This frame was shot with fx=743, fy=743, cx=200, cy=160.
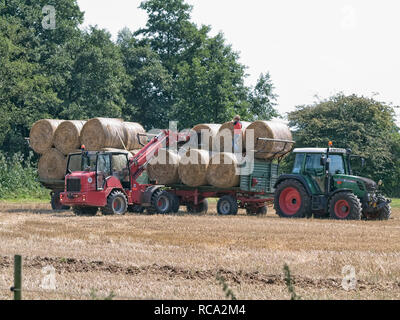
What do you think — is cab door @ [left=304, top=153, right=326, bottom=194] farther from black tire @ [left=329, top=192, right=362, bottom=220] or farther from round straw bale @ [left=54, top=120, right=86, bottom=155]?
round straw bale @ [left=54, top=120, right=86, bottom=155]

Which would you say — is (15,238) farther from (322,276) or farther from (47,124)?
(47,124)

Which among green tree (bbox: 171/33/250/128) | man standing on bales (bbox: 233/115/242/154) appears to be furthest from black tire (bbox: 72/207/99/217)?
green tree (bbox: 171/33/250/128)

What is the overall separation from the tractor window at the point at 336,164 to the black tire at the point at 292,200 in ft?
3.49

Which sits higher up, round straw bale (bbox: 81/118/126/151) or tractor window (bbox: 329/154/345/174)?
round straw bale (bbox: 81/118/126/151)

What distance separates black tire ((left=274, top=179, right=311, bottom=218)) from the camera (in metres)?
22.8

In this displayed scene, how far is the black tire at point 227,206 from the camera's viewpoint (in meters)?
24.7

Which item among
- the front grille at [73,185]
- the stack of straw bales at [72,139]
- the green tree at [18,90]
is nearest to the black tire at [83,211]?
the front grille at [73,185]

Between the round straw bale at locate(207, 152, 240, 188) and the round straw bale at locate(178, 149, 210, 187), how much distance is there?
312 mm

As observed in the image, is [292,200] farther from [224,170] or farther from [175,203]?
[175,203]

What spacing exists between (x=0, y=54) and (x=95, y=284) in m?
31.7

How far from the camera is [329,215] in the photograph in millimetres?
22828

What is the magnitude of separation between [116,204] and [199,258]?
11.6 meters

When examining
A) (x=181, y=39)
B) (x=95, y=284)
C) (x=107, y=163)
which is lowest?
(x=95, y=284)
